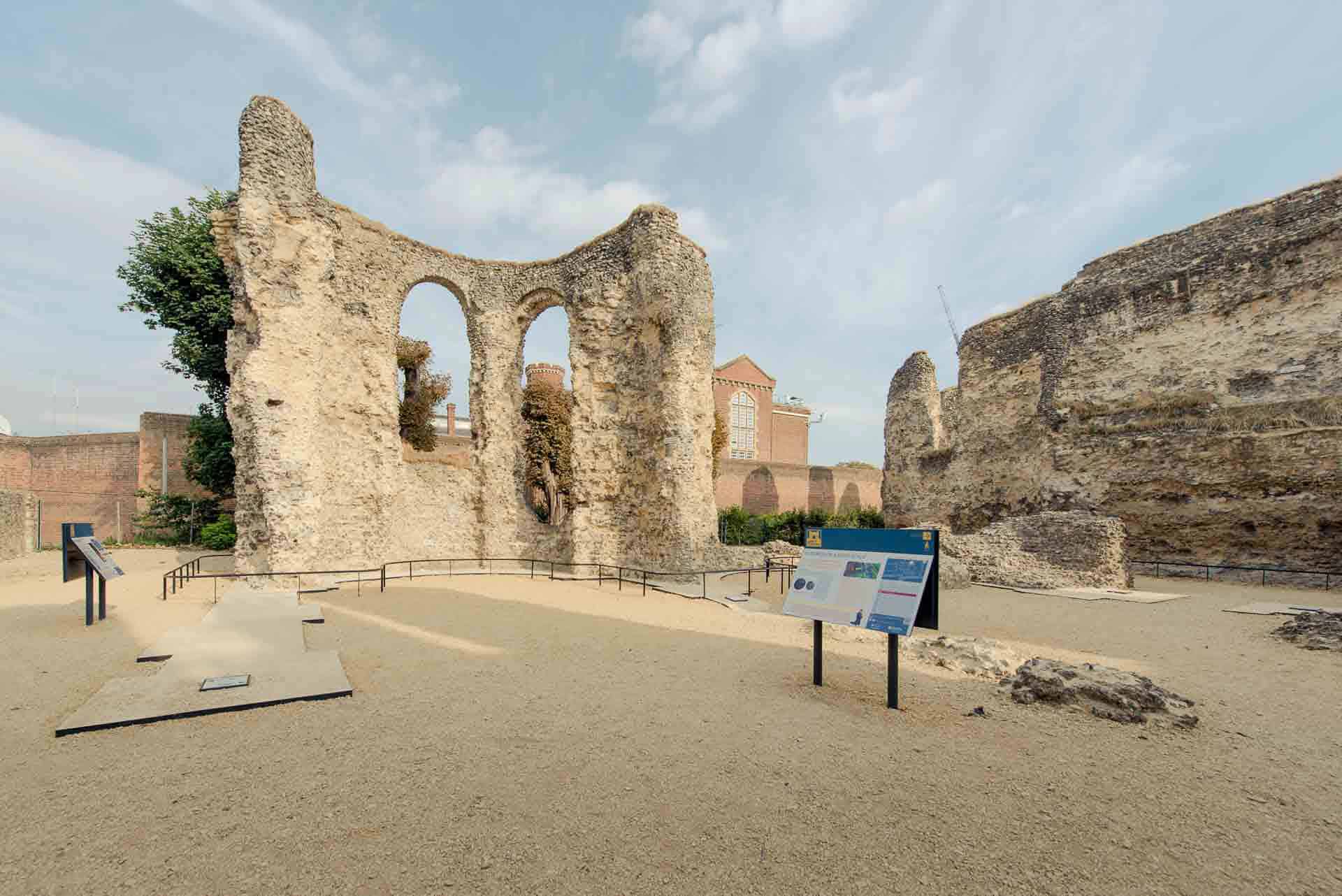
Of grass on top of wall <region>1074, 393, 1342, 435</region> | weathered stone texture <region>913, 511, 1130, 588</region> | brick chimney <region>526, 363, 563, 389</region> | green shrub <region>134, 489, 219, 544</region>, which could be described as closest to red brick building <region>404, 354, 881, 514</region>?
brick chimney <region>526, 363, 563, 389</region>

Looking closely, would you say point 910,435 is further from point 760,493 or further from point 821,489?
point 821,489

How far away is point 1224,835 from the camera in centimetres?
278

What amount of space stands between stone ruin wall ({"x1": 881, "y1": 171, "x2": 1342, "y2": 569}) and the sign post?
12376 millimetres

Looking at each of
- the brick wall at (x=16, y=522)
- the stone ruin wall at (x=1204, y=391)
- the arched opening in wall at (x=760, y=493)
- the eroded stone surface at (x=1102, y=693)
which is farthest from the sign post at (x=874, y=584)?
the arched opening in wall at (x=760, y=493)

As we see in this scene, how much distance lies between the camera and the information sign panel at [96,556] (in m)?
7.07

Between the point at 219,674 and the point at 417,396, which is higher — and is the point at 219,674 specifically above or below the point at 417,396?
below

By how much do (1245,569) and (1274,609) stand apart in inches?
159

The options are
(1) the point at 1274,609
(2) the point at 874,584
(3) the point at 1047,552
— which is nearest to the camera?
(2) the point at 874,584

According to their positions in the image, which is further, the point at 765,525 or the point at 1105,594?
the point at 765,525

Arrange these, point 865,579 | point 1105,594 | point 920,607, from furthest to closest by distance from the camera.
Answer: point 1105,594 < point 865,579 < point 920,607

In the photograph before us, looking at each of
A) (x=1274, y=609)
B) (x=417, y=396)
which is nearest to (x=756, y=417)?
(x=417, y=396)

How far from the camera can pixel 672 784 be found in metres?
3.33

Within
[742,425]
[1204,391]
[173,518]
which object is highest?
[742,425]

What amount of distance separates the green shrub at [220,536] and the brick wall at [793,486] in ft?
59.8
